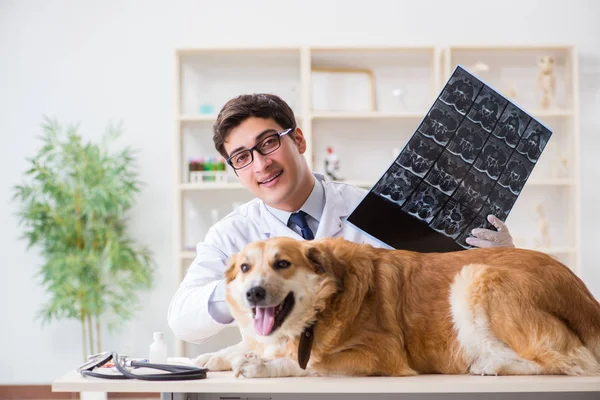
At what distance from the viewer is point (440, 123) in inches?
69.4

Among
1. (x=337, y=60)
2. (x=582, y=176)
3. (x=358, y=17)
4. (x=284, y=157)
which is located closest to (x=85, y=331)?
(x=337, y=60)

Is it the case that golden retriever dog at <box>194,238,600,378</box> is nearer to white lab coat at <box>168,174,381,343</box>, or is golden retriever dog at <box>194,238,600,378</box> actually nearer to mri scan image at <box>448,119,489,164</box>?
mri scan image at <box>448,119,489,164</box>

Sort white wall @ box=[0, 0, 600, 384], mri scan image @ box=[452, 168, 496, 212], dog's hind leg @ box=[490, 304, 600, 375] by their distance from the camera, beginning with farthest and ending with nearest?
white wall @ box=[0, 0, 600, 384]
mri scan image @ box=[452, 168, 496, 212]
dog's hind leg @ box=[490, 304, 600, 375]

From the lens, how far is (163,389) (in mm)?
1372

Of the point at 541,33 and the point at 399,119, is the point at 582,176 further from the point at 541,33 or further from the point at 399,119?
the point at 399,119

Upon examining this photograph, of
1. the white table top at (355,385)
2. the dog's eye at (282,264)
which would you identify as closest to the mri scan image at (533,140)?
the white table top at (355,385)

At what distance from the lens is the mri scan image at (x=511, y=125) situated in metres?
1.76

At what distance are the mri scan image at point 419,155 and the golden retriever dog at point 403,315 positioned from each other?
0.34 m

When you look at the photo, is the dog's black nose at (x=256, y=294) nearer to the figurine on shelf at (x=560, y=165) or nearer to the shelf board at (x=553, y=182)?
the shelf board at (x=553, y=182)

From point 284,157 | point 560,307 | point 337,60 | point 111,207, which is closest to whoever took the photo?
point 560,307

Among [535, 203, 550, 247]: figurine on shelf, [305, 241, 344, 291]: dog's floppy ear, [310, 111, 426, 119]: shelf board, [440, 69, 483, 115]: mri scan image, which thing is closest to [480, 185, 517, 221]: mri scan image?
[440, 69, 483, 115]: mri scan image

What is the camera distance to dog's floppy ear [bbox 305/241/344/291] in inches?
58.3

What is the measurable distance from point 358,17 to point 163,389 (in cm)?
425

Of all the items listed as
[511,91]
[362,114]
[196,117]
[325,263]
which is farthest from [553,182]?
[325,263]
